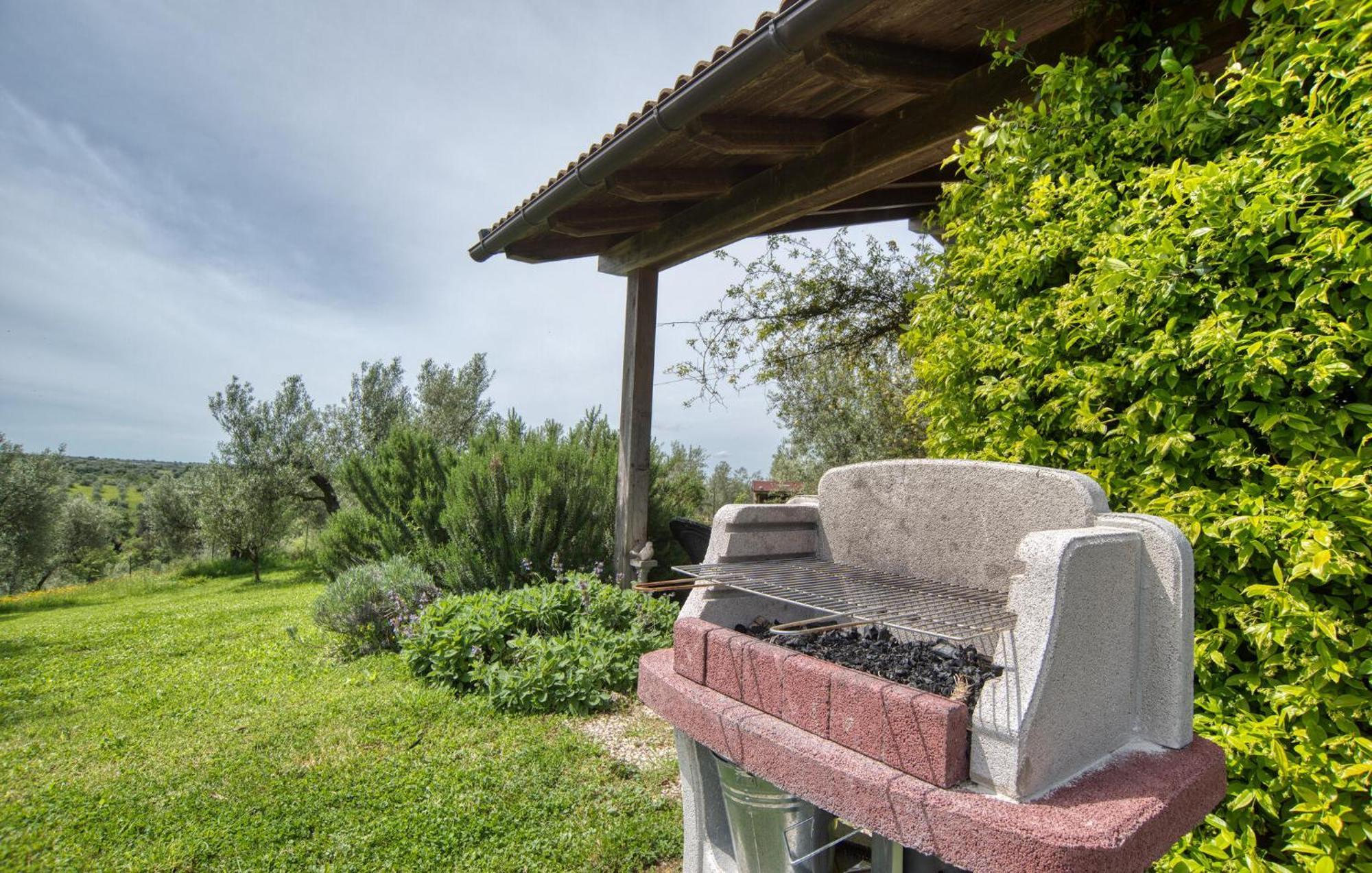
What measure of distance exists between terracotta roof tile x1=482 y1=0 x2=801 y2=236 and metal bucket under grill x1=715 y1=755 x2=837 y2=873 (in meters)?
2.65

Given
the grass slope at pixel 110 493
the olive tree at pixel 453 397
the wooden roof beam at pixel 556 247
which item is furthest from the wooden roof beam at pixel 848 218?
the grass slope at pixel 110 493

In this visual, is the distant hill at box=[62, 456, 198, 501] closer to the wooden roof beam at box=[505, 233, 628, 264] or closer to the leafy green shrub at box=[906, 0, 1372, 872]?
the wooden roof beam at box=[505, 233, 628, 264]

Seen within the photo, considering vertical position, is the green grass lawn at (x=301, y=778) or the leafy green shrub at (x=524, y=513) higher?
the leafy green shrub at (x=524, y=513)

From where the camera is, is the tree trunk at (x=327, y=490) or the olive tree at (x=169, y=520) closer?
the tree trunk at (x=327, y=490)

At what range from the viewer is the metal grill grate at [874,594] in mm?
1403

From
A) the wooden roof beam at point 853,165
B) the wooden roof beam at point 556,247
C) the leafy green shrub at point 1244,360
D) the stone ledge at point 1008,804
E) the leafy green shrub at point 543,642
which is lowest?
the leafy green shrub at point 543,642

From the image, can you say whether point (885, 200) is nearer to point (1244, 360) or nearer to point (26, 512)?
point (1244, 360)

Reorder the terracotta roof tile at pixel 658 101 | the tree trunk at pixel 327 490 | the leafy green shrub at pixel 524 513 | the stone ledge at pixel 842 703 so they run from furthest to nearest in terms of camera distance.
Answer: the tree trunk at pixel 327 490, the leafy green shrub at pixel 524 513, the terracotta roof tile at pixel 658 101, the stone ledge at pixel 842 703

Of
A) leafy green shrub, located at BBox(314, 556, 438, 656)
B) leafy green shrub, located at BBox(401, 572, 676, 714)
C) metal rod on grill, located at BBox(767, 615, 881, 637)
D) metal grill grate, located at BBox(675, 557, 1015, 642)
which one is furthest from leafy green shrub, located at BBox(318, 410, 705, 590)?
metal rod on grill, located at BBox(767, 615, 881, 637)

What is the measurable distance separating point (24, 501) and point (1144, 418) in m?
22.0

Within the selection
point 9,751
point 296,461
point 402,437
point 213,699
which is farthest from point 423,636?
point 296,461

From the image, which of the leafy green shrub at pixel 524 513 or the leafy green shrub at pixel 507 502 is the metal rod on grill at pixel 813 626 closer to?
the leafy green shrub at pixel 507 502

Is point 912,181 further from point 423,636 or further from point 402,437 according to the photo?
point 402,437

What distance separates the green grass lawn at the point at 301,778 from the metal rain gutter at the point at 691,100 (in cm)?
313
